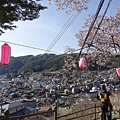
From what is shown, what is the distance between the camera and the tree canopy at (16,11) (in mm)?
4419

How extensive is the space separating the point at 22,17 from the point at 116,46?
5.67 metres

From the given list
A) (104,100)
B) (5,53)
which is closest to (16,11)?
(5,53)

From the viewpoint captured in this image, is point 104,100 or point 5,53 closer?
point 5,53

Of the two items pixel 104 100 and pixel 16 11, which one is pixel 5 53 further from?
pixel 104 100

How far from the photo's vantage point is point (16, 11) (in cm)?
470

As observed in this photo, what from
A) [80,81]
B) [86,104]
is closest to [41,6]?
[86,104]

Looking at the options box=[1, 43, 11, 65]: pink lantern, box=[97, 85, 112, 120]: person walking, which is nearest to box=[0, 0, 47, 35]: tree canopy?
box=[1, 43, 11, 65]: pink lantern

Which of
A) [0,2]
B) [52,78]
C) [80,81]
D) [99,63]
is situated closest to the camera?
[0,2]

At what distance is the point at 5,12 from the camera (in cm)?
449

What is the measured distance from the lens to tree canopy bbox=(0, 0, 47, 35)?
14.5 ft

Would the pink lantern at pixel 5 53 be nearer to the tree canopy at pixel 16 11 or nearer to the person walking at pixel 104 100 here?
the tree canopy at pixel 16 11

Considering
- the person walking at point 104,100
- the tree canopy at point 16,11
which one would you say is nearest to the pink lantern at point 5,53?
the tree canopy at point 16,11

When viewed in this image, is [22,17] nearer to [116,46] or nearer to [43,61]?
[116,46]

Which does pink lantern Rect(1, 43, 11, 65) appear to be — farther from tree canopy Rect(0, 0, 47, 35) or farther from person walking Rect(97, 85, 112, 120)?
person walking Rect(97, 85, 112, 120)
